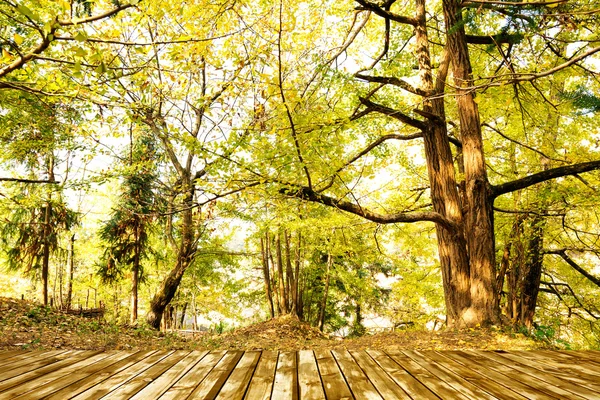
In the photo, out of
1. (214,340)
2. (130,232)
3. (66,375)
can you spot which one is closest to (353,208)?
(66,375)

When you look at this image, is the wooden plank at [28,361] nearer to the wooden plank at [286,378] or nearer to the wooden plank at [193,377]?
the wooden plank at [193,377]

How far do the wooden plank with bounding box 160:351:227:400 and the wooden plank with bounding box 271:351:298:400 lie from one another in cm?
45

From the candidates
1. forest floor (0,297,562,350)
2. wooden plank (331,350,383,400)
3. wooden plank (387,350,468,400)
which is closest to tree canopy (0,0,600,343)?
forest floor (0,297,562,350)

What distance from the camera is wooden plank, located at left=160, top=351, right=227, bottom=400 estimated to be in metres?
2.00

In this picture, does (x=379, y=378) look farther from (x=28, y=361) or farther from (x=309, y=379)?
(x=28, y=361)

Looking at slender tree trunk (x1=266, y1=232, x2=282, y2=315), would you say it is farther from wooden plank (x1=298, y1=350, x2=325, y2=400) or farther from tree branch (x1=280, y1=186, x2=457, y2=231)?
wooden plank (x1=298, y1=350, x2=325, y2=400)

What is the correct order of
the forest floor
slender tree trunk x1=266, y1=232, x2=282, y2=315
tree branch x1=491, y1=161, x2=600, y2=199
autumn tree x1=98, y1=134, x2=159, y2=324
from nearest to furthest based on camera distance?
the forest floor < tree branch x1=491, y1=161, x2=600, y2=199 < autumn tree x1=98, y1=134, x2=159, y2=324 < slender tree trunk x1=266, y1=232, x2=282, y2=315

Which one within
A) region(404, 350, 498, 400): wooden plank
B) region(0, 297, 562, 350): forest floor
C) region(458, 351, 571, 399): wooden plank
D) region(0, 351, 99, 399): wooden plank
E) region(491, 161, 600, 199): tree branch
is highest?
region(491, 161, 600, 199): tree branch

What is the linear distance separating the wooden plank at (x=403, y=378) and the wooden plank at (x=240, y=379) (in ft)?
2.83

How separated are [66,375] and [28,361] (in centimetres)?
60

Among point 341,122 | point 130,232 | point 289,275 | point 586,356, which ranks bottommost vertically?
point 586,356

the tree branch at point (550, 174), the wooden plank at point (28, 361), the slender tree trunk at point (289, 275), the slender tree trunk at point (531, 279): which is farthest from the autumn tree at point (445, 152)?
the slender tree trunk at point (289, 275)

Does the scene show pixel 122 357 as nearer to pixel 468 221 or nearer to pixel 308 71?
pixel 308 71

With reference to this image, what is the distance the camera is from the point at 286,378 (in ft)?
7.43
